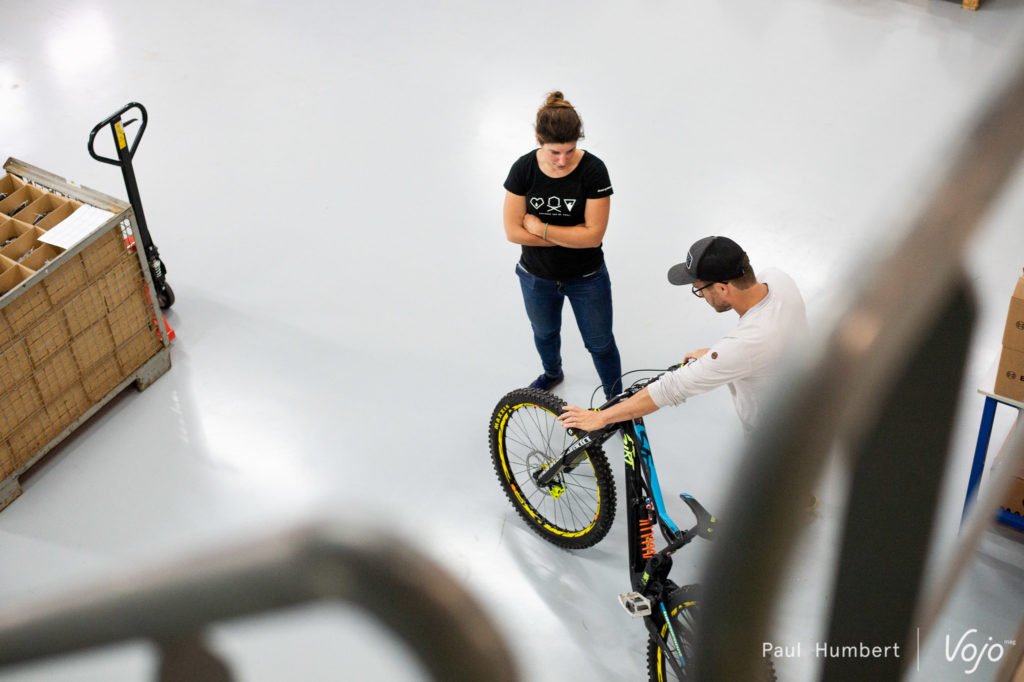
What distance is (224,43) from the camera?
6.73m

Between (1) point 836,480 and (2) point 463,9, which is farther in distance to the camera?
(2) point 463,9

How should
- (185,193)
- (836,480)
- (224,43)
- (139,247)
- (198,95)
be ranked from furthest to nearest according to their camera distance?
(224,43), (198,95), (185,193), (139,247), (836,480)

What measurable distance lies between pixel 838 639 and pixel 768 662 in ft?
0.07

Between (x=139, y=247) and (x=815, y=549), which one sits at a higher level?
(x=815, y=549)

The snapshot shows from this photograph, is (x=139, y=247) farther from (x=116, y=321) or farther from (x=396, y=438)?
(x=396, y=438)

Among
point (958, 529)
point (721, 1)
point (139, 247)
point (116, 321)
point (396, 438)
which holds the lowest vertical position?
point (396, 438)

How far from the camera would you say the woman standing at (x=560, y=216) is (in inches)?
127

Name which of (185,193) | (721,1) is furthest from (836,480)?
(721,1)

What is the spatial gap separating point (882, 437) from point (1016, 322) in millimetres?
3044

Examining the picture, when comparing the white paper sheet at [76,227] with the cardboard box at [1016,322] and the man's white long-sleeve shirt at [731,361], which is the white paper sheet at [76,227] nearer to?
the man's white long-sleeve shirt at [731,361]

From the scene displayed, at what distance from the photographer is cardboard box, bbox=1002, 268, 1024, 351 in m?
2.76

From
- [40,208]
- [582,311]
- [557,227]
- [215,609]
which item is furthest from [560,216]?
[215,609]

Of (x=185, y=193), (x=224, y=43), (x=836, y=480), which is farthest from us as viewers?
(x=224, y=43)

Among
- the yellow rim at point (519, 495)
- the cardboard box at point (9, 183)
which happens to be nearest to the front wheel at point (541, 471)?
the yellow rim at point (519, 495)
